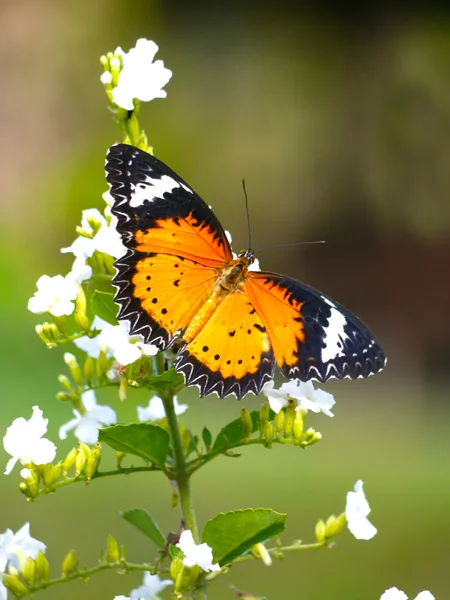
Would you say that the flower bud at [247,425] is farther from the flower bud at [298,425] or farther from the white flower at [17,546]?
the white flower at [17,546]

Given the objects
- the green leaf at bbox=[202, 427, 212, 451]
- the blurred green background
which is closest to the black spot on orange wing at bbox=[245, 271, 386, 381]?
the green leaf at bbox=[202, 427, 212, 451]

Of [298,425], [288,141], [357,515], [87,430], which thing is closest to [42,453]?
[87,430]

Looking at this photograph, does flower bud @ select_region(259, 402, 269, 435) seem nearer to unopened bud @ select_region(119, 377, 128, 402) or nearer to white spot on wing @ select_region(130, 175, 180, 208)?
unopened bud @ select_region(119, 377, 128, 402)

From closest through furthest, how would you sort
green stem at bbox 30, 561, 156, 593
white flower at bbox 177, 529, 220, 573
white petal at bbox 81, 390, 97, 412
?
white flower at bbox 177, 529, 220, 573 < green stem at bbox 30, 561, 156, 593 < white petal at bbox 81, 390, 97, 412

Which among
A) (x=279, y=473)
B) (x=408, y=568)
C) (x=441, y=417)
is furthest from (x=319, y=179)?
(x=408, y=568)

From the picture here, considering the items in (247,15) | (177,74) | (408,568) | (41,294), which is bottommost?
(41,294)

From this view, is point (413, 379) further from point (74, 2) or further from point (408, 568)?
point (74, 2)
